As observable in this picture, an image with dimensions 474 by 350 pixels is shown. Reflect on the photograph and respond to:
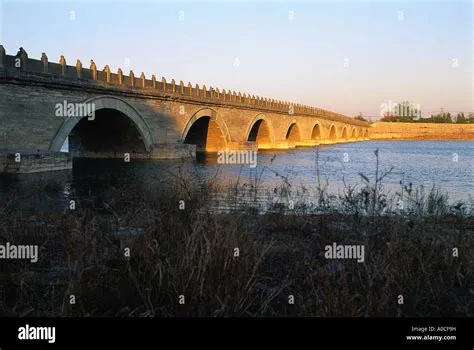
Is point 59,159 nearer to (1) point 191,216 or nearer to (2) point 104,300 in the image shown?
(1) point 191,216

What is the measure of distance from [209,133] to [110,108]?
1800cm

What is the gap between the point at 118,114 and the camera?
2911 cm

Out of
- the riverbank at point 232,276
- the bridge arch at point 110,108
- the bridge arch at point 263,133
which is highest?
the bridge arch at point 263,133

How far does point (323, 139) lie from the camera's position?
262 ft

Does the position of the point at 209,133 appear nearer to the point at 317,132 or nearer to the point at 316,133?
the point at 317,132

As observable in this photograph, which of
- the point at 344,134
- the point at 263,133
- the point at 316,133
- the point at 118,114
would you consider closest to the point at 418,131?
the point at 344,134

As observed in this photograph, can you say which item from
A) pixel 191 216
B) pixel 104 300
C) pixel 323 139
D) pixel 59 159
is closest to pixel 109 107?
pixel 59 159

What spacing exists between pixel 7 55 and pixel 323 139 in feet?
216

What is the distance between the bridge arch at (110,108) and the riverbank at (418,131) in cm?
8870

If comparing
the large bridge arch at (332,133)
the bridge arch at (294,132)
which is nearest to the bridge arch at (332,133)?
the large bridge arch at (332,133)

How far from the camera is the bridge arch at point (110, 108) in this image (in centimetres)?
2316

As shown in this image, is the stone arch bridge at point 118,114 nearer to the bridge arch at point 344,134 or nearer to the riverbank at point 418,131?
the bridge arch at point 344,134

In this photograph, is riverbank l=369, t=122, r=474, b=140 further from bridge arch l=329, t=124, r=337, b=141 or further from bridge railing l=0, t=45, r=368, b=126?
bridge railing l=0, t=45, r=368, b=126

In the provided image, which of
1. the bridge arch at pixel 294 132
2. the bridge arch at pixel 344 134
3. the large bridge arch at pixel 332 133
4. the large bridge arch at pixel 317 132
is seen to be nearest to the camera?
the bridge arch at pixel 294 132
